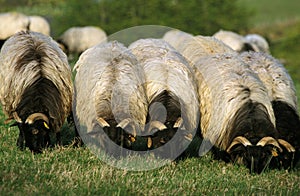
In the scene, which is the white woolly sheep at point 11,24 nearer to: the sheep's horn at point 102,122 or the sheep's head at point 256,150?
the sheep's horn at point 102,122

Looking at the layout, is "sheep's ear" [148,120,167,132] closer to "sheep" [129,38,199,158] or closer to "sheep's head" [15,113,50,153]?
"sheep" [129,38,199,158]

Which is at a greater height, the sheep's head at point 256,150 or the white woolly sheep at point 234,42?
the sheep's head at point 256,150

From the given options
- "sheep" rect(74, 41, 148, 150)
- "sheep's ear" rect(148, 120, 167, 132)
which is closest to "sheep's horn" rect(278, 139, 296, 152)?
"sheep's ear" rect(148, 120, 167, 132)

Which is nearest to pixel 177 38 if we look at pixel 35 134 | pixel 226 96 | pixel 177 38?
pixel 177 38

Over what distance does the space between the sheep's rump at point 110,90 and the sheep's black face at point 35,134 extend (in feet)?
2.01

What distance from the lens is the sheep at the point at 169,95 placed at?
666 cm

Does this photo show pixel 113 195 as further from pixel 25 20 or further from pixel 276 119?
pixel 25 20

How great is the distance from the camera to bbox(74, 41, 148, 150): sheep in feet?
21.1

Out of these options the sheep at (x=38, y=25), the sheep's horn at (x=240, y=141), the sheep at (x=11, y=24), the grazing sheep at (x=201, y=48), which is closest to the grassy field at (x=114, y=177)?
the sheep's horn at (x=240, y=141)

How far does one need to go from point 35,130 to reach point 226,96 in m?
2.76

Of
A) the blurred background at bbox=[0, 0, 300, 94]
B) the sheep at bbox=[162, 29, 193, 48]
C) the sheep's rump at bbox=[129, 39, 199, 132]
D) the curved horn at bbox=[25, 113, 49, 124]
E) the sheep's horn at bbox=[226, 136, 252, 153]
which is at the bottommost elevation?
the blurred background at bbox=[0, 0, 300, 94]

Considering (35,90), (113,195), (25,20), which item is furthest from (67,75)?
(25,20)

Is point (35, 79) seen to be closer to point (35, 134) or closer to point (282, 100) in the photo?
point (35, 134)

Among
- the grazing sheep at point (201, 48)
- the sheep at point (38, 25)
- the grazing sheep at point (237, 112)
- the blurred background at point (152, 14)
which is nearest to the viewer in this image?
the grazing sheep at point (237, 112)
